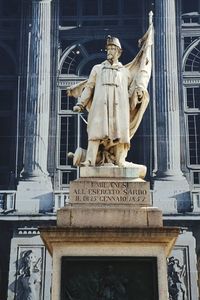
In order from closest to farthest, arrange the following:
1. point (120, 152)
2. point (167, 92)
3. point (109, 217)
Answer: point (109, 217) < point (120, 152) < point (167, 92)

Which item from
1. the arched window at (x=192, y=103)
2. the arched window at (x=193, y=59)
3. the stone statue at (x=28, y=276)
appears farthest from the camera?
the arched window at (x=193, y=59)

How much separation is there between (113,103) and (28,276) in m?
14.3

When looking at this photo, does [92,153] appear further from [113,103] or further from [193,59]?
[193,59]

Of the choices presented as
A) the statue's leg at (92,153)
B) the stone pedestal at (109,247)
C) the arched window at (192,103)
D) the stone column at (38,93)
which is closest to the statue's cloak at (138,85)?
the statue's leg at (92,153)

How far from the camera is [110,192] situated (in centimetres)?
1009

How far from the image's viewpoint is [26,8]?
31.0 metres

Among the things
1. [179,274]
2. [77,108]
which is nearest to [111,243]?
[77,108]

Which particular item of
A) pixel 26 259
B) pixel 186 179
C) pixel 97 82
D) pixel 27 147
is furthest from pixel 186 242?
pixel 97 82

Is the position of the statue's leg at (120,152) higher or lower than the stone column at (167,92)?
lower

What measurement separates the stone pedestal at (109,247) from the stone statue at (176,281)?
44.6 feet

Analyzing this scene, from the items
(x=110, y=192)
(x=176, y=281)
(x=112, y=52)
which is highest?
(x=112, y=52)

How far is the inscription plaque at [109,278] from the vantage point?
9.27 metres

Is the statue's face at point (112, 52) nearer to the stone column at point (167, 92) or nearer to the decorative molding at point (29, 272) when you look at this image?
the decorative molding at point (29, 272)

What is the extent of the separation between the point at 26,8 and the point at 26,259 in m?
13.4
